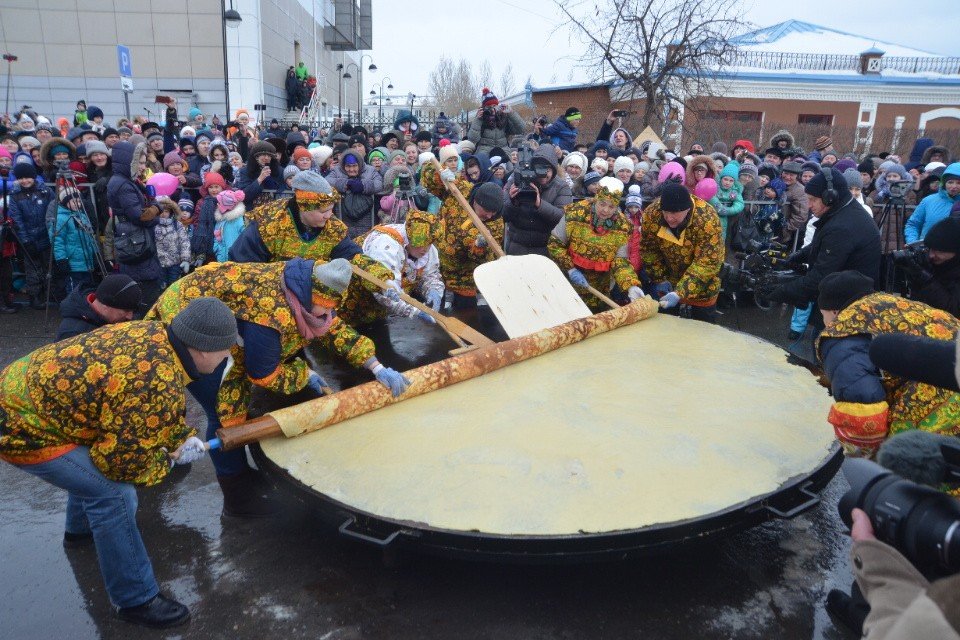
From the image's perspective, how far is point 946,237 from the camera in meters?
3.57

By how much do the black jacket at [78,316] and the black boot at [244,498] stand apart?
94 cm

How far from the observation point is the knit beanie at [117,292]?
2896 mm

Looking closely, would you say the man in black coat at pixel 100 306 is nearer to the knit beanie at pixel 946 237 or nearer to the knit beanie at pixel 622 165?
the knit beanie at pixel 946 237

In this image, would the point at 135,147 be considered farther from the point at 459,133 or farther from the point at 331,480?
the point at 459,133

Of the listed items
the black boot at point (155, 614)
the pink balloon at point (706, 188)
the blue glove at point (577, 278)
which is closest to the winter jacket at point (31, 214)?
the blue glove at point (577, 278)

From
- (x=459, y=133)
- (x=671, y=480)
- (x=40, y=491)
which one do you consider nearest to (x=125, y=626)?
(x=40, y=491)

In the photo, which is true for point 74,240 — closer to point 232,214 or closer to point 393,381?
point 232,214

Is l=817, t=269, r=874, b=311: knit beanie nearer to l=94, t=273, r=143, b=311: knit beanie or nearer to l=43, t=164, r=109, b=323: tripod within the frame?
l=94, t=273, r=143, b=311: knit beanie

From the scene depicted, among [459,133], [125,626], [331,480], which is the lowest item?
[125,626]

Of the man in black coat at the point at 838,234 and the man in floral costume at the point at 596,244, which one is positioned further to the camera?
the man in floral costume at the point at 596,244

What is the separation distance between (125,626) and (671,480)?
2.09m

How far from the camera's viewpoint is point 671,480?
2430mm

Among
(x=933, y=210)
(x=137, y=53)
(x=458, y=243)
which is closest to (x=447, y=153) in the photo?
(x=458, y=243)

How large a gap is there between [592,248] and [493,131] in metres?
4.45
